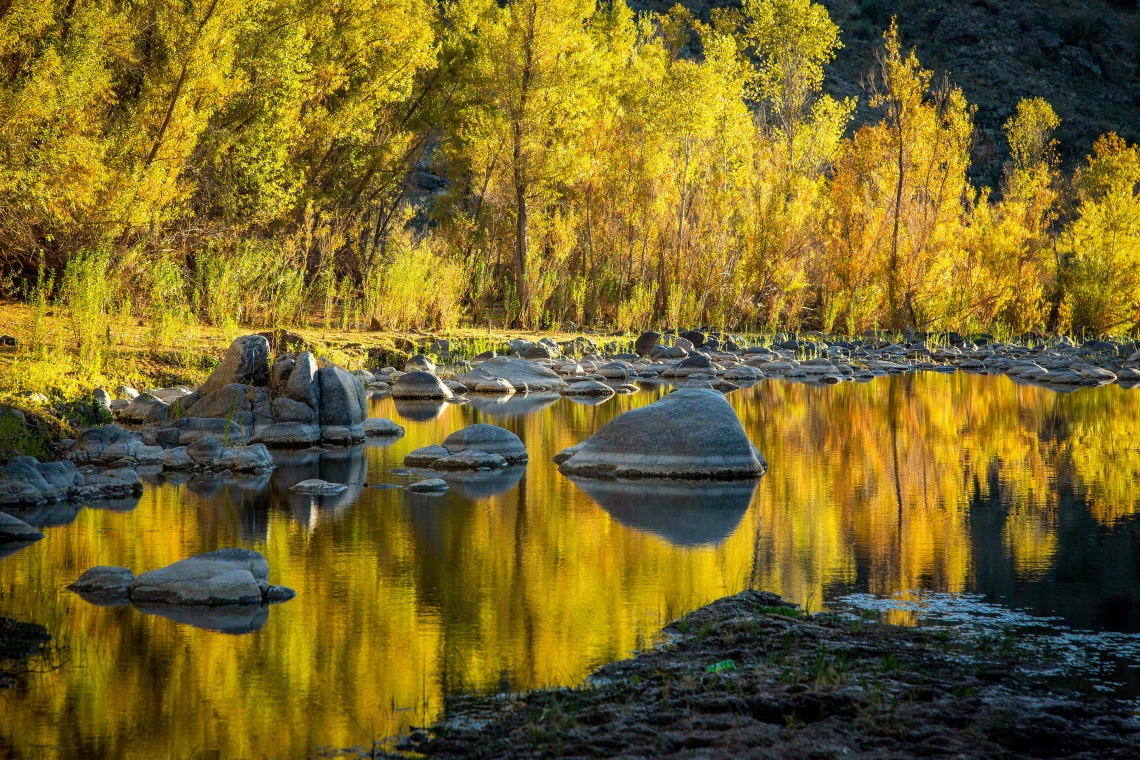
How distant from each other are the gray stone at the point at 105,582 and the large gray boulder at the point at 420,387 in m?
9.13

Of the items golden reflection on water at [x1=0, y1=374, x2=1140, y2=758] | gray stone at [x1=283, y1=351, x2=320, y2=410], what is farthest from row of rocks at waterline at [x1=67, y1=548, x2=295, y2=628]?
gray stone at [x1=283, y1=351, x2=320, y2=410]

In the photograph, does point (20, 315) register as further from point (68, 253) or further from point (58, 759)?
point (58, 759)

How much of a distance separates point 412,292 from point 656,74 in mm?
10137

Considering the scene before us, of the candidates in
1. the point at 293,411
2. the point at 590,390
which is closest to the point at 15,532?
the point at 293,411

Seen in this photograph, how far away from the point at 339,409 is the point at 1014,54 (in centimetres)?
6241

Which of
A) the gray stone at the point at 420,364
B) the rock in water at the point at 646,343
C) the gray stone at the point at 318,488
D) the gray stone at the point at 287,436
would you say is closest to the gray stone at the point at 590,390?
the gray stone at the point at 420,364

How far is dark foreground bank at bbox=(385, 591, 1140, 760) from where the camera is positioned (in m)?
3.24

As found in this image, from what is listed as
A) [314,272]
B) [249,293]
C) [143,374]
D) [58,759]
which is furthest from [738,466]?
[314,272]

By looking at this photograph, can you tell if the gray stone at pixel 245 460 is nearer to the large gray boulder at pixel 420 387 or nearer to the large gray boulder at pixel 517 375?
the large gray boulder at pixel 420 387

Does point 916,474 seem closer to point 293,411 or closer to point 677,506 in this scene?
point 677,506

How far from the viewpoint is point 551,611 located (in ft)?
16.2

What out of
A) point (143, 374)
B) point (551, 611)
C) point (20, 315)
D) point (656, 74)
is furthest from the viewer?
point (656, 74)

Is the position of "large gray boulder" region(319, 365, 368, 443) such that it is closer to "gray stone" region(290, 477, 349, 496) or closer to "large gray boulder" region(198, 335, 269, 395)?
"large gray boulder" region(198, 335, 269, 395)

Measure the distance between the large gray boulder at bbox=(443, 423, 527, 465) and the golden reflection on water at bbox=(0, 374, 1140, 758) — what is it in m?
0.47
